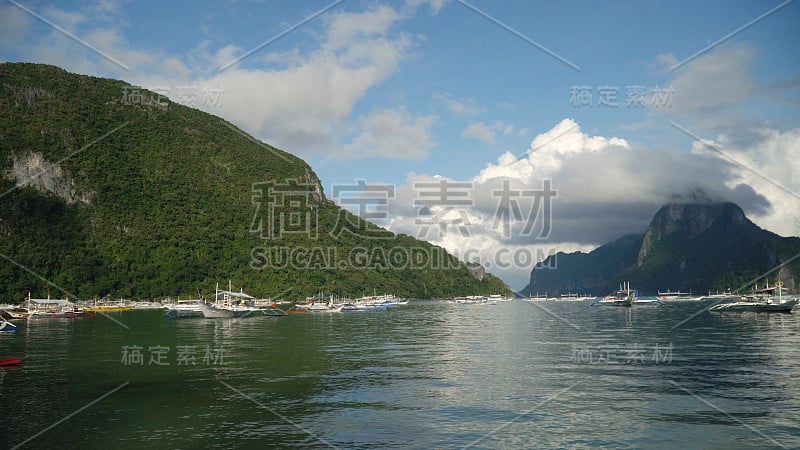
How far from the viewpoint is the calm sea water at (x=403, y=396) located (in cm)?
2314

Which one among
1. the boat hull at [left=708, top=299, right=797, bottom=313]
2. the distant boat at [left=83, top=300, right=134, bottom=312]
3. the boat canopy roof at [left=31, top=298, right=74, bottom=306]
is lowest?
the distant boat at [left=83, top=300, right=134, bottom=312]

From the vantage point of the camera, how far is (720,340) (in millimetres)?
62344

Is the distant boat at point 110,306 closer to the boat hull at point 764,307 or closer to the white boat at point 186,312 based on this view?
the white boat at point 186,312

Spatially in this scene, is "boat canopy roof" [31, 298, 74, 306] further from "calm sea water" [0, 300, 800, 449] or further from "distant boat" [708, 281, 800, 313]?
"distant boat" [708, 281, 800, 313]

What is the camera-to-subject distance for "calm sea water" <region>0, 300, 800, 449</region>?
23141 mm

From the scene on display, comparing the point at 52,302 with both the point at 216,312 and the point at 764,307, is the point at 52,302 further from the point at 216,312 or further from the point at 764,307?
the point at 764,307

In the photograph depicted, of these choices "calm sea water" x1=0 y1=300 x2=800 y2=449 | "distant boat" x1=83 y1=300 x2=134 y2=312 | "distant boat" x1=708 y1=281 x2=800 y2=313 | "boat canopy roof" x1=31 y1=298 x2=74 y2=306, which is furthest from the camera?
"distant boat" x1=83 y1=300 x2=134 y2=312

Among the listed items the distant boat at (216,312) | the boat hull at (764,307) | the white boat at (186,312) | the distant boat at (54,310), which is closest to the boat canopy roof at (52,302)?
the distant boat at (54,310)

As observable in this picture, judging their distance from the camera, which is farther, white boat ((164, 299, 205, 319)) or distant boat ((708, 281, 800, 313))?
white boat ((164, 299, 205, 319))

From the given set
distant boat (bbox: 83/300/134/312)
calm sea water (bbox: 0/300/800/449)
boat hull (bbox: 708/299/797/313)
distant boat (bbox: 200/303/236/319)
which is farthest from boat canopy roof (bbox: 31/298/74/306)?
boat hull (bbox: 708/299/797/313)

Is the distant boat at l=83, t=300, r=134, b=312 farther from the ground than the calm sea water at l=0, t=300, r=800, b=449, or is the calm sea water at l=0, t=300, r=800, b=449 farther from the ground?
the calm sea water at l=0, t=300, r=800, b=449

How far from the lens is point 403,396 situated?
3136 centimetres

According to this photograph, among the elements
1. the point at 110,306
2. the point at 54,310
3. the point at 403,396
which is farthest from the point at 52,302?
the point at 403,396

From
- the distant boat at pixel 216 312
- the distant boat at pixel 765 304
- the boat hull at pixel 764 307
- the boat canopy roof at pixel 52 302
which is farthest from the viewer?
the boat canopy roof at pixel 52 302
